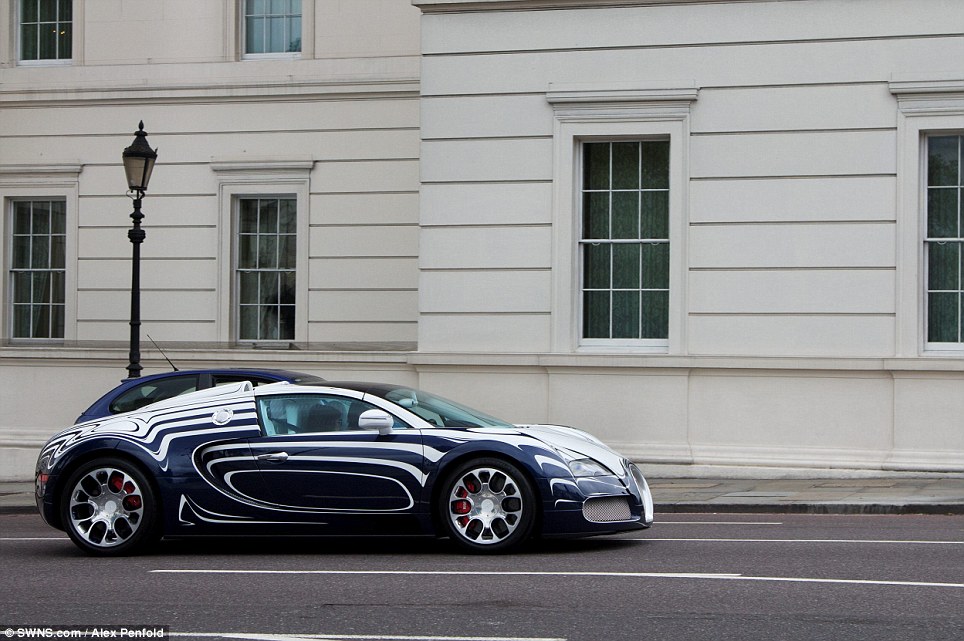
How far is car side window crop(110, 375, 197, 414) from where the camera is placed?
48.5 ft

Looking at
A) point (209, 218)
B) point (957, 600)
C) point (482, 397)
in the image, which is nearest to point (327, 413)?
point (957, 600)

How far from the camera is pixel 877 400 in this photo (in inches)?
649

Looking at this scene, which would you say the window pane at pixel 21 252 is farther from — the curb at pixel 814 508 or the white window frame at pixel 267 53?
the curb at pixel 814 508

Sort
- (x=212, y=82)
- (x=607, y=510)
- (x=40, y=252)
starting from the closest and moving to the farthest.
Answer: (x=607, y=510) → (x=212, y=82) → (x=40, y=252)

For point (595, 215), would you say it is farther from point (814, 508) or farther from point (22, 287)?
point (22, 287)

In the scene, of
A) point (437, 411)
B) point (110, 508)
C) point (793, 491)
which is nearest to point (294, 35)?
point (793, 491)

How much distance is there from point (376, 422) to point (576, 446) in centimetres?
149

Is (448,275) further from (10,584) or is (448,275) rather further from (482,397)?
(10,584)

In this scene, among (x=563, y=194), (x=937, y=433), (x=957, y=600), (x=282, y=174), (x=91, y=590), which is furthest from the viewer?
(x=282, y=174)

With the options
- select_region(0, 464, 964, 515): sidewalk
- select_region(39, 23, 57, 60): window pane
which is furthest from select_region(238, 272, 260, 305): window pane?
select_region(39, 23, 57, 60): window pane

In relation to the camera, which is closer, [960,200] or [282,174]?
[960,200]

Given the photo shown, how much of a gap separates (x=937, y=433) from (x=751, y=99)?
4.46 meters

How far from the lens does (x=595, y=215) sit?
17.8 m

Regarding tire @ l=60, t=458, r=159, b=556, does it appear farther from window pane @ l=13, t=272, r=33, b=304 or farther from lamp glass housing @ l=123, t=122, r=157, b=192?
window pane @ l=13, t=272, r=33, b=304
